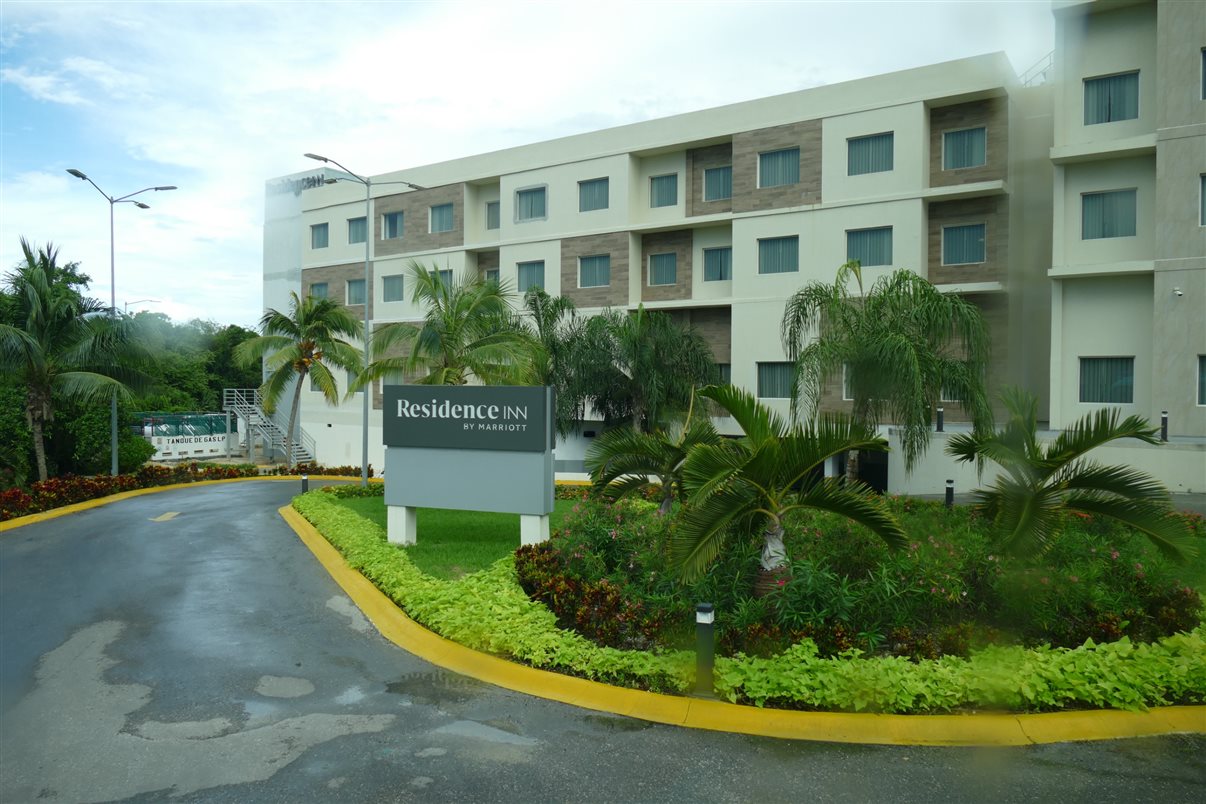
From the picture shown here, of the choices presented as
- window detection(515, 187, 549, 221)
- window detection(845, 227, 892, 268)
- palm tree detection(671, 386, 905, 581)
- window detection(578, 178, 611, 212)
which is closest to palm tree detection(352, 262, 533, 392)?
window detection(578, 178, 611, 212)

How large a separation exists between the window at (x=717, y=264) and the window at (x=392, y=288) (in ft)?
46.0

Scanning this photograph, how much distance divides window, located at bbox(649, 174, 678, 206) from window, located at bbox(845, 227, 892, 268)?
7156mm

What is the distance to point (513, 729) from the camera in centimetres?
755

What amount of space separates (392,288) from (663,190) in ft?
44.1

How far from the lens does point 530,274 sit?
34.6 meters

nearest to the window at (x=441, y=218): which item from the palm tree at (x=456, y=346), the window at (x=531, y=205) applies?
the window at (x=531, y=205)

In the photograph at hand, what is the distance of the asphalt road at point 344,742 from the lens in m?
6.28

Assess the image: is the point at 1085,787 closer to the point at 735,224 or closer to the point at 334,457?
the point at 735,224

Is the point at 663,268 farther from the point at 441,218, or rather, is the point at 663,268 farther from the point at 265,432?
the point at 265,432

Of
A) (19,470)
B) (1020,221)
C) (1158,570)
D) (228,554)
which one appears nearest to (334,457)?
(19,470)

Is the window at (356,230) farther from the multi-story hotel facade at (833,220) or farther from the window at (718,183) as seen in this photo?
the window at (718,183)

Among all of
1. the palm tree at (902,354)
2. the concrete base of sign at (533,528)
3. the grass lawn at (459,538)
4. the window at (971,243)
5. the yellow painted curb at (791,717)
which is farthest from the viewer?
the concrete base of sign at (533,528)

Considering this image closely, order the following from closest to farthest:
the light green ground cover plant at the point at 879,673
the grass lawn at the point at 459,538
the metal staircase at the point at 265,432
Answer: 1. the light green ground cover plant at the point at 879,673
2. the grass lawn at the point at 459,538
3. the metal staircase at the point at 265,432

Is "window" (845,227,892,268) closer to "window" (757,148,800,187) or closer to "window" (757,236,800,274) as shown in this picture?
"window" (757,236,800,274)
